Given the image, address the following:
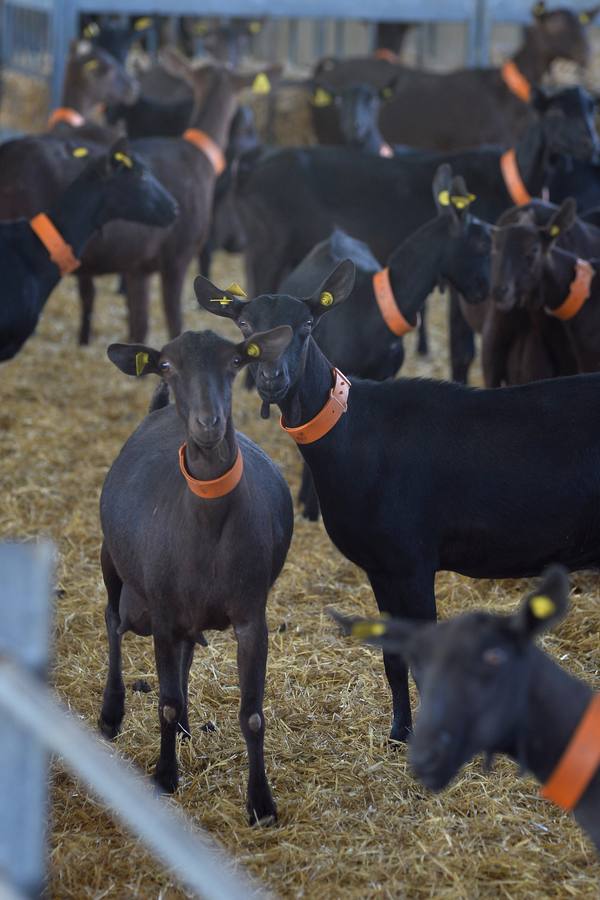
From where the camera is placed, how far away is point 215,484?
374 centimetres

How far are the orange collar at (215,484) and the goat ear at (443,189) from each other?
2817 millimetres

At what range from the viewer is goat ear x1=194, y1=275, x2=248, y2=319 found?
4434 mm

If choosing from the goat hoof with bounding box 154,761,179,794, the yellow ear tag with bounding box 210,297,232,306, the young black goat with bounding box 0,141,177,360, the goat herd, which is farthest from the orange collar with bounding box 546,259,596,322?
the goat hoof with bounding box 154,761,179,794

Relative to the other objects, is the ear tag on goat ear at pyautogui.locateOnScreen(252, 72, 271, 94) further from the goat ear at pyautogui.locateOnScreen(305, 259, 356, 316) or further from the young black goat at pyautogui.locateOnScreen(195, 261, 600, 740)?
the young black goat at pyautogui.locateOnScreen(195, 261, 600, 740)

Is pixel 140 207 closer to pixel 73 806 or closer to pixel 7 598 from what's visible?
pixel 73 806

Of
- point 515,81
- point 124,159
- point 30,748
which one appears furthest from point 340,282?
point 515,81

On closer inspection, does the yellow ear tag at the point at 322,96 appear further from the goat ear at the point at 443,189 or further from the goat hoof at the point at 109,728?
the goat hoof at the point at 109,728

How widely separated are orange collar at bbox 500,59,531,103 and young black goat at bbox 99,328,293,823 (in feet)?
27.8

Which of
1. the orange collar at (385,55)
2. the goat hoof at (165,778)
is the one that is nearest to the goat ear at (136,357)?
the goat hoof at (165,778)

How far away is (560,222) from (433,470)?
2.27m

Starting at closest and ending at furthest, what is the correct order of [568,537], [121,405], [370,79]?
1. [568,537]
2. [121,405]
3. [370,79]

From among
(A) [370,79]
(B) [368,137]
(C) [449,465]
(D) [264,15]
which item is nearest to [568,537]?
(C) [449,465]

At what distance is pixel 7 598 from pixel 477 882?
2010 mm

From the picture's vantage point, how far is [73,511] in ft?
21.2
